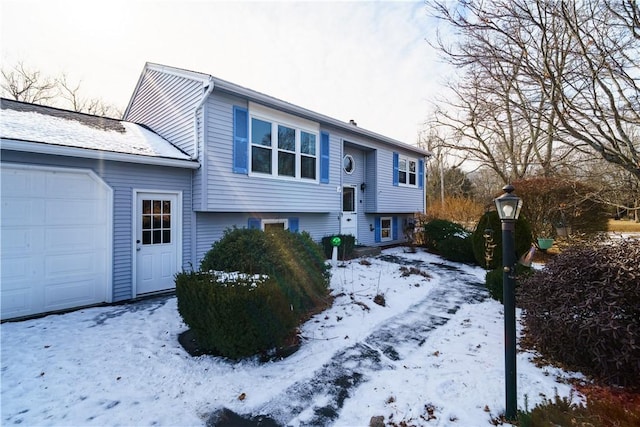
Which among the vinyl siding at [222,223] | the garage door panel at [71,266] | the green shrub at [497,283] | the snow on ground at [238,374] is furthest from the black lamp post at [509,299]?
the garage door panel at [71,266]

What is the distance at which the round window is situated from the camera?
12.0 m

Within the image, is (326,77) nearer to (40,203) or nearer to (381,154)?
(381,154)

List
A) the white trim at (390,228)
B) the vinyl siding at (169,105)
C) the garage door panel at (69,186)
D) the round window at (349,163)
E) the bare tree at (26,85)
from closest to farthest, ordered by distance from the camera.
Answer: the garage door panel at (69,186) < the vinyl siding at (169,105) < the round window at (349,163) < the white trim at (390,228) < the bare tree at (26,85)

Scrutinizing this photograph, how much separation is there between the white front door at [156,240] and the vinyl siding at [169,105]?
1360 millimetres

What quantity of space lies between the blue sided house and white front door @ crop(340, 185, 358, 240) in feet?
3.84

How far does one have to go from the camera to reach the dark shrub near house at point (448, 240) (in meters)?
10.6

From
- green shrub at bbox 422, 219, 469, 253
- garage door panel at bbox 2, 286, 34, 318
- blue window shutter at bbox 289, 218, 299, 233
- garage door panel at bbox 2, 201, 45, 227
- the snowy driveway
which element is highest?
garage door panel at bbox 2, 201, 45, 227

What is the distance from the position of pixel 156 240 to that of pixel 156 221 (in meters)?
0.41

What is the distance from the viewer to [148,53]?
9.35m

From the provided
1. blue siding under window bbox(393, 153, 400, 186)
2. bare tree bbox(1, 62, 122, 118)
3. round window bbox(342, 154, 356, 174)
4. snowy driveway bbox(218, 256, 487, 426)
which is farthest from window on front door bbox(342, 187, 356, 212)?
bare tree bbox(1, 62, 122, 118)

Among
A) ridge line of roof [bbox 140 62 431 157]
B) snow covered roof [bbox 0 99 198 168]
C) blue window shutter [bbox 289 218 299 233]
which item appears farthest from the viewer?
blue window shutter [bbox 289 218 299 233]

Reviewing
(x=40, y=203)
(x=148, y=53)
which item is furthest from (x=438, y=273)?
(x=148, y=53)

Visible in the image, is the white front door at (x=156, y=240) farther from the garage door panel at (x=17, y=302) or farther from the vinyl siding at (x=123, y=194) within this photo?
the garage door panel at (x=17, y=302)

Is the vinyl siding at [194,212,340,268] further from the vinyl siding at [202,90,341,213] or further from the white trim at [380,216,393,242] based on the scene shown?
the white trim at [380,216,393,242]
